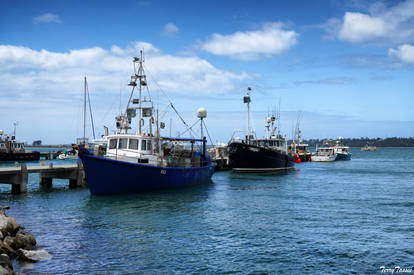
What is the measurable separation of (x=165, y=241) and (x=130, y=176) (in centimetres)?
1078

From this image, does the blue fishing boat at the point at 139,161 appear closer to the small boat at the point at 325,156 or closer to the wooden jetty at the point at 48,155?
the small boat at the point at 325,156

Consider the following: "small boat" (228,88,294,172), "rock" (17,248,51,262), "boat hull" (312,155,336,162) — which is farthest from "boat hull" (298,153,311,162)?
"rock" (17,248,51,262)

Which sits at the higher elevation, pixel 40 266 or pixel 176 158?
pixel 176 158

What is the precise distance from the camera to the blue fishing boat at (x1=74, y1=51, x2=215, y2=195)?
76.6 feet

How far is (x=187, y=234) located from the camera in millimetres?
15039

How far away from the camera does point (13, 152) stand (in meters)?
71.5

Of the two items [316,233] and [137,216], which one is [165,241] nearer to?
[137,216]

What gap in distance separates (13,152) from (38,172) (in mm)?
49510

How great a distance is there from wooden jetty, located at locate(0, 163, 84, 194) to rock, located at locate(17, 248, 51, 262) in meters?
15.0

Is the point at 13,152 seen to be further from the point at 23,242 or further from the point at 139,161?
the point at 23,242

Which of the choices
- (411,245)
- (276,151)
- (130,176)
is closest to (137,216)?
(130,176)

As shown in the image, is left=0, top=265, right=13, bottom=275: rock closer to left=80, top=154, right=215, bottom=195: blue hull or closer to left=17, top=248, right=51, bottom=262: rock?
left=17, top=248, right=51, bottom=262: rock

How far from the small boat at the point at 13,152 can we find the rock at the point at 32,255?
64724 millimetres

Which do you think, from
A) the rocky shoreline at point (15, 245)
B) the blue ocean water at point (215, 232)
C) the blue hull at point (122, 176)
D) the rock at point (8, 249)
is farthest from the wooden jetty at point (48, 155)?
the rock at point (8, 249)
